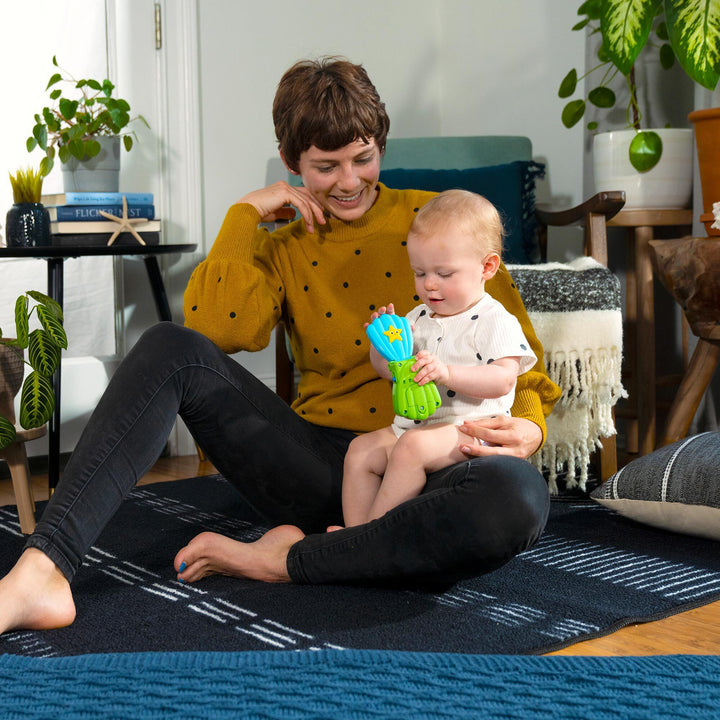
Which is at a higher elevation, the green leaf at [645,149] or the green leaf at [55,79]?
the green leaf at [55,79]

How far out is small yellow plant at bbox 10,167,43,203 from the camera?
7.63ft

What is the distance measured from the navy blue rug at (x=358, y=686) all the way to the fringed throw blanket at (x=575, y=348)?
3.21 feet

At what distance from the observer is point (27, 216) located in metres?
2.29

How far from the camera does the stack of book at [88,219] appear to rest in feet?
7.96

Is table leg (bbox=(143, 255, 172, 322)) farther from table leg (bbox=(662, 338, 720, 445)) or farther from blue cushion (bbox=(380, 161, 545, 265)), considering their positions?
table leg (bbox=(662, 338, 720, 445))

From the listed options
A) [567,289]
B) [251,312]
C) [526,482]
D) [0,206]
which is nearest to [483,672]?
[526,482]

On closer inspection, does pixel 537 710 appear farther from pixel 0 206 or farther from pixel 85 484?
pixel 0 206

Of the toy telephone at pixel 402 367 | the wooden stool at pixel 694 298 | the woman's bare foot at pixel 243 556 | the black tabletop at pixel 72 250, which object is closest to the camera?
the toy telephone at pixel 402 367

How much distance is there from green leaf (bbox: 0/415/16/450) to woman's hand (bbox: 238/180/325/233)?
607 mm

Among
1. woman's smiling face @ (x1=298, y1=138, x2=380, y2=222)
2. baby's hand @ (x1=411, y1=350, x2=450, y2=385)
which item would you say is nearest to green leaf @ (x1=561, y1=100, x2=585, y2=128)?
woman's smiling face @ (x1=298, y1=138, x2=380, y2=222)

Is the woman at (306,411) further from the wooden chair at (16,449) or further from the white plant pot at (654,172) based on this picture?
the white plant pot at (654,172)

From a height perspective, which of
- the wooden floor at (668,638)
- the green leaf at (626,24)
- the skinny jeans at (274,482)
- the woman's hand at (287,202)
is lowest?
the wooden floor at (668,638)

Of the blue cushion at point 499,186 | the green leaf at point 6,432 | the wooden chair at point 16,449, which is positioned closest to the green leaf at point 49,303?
the wooden chair at point 16,449

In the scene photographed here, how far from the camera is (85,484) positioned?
1.27 metres
